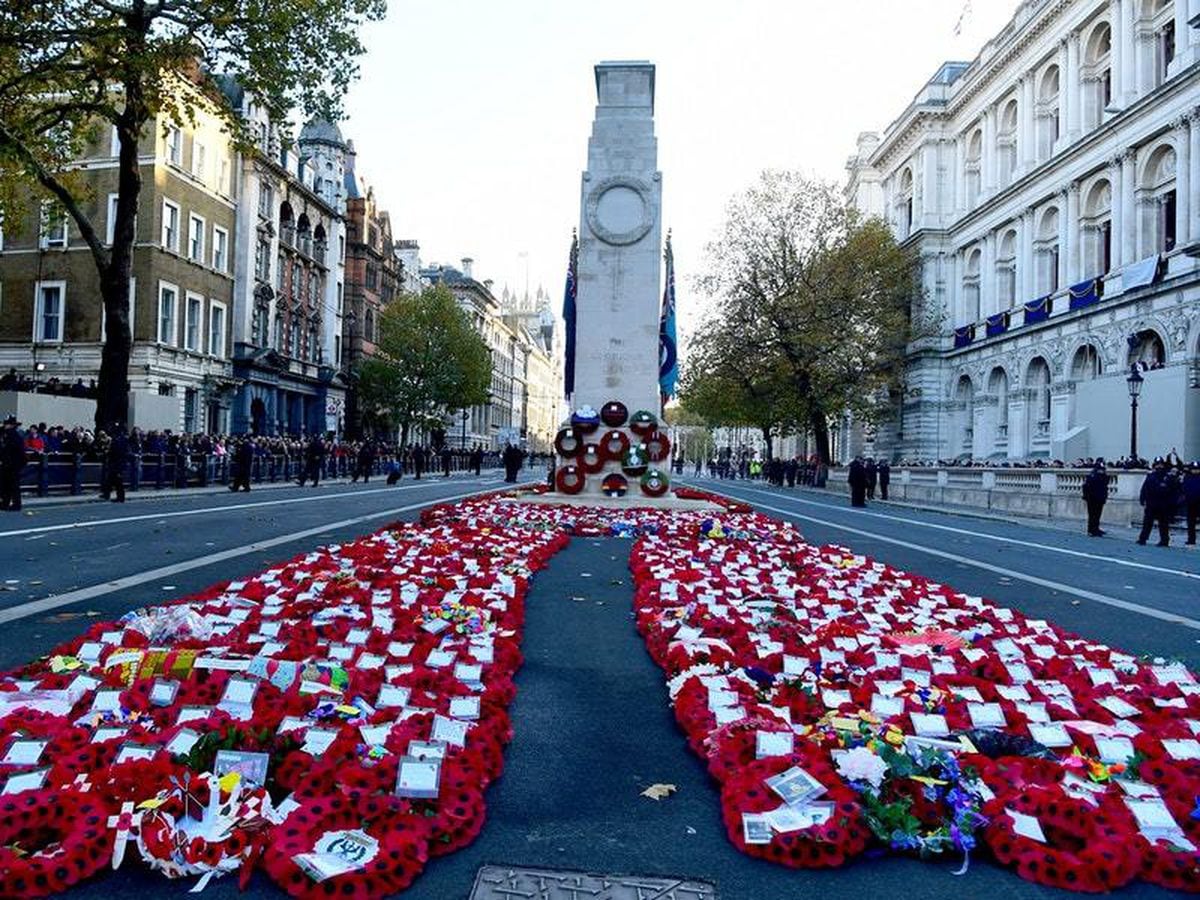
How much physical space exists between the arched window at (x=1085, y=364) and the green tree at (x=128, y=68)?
3525 centimetres

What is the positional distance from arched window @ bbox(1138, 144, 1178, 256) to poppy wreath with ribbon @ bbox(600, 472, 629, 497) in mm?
32185

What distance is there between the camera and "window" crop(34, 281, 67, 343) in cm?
4262

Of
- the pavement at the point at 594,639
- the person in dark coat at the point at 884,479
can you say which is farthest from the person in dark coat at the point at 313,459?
the person in dark coat at the point at 884,479

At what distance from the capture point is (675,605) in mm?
7664

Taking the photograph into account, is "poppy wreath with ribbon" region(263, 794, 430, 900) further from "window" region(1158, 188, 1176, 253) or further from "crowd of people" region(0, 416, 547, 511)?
"window" region(1158, 188, 1176, 253)

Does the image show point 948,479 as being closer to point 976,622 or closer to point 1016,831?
point 976,622

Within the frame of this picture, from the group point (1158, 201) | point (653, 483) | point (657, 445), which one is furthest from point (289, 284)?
point (1158, 201)

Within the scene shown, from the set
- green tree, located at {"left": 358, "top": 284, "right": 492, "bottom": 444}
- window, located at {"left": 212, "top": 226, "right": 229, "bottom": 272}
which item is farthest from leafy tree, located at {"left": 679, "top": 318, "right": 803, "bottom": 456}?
window, located at {"left": 212, "top": 226, "right": 229, "bottom": 272}

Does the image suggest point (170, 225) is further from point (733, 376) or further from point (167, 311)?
point (733, 376)

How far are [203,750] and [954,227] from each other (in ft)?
218

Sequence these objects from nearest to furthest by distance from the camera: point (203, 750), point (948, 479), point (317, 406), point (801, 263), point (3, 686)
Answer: point (203, 750) < point (3, 686) < point (948, 479) < point (801, 263) < point (317, 406)

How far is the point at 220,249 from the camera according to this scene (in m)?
48.6

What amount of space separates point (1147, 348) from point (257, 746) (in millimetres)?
42844

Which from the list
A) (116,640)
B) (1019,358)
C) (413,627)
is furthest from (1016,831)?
(1019,358)
